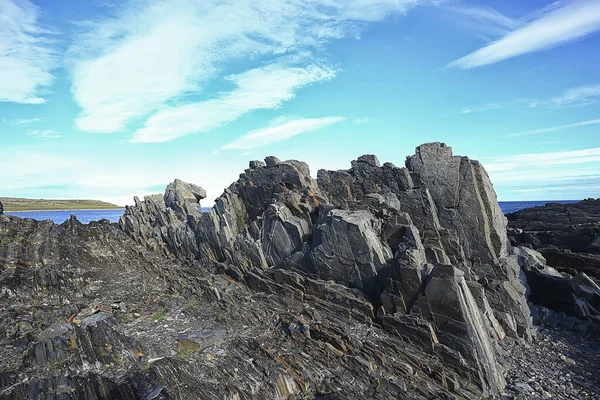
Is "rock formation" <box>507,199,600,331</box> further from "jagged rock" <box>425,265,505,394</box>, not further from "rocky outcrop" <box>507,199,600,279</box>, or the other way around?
"jagged rock" <box>425,265,505,394</box>

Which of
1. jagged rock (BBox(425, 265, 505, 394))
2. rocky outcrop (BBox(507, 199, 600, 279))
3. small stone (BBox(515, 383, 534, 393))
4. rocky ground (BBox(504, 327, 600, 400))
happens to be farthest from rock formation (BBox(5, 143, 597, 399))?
rocky outcrop (BBox(507, 199, 600, 279))

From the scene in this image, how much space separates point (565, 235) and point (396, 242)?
31830 mm

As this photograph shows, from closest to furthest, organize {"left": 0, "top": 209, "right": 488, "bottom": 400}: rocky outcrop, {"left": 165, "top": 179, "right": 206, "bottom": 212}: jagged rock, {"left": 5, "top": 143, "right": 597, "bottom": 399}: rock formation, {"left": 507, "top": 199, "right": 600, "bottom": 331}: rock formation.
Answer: {"left": 0, "top": 209, "right": 488, "bottom": 400}: rocky outcrop < {"left": 5, "top": 143, "right": 597, "bottom": 399}: rock formation < {"left": 507, "top": 199, "right": 600, "bottom": 331}: rock formation < {"left": 165, "top": 179, "right": 206, "bottom": 212}: jagged rock

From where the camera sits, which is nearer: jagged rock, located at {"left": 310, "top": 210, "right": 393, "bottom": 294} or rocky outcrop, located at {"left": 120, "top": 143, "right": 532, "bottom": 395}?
rocky outcrop, located at {"left": 120, "top": 143, "right": 532, "bottom": 395}

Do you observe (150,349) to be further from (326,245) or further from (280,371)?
(326,245)

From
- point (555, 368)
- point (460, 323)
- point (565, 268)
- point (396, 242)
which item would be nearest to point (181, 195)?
point (396, 242)

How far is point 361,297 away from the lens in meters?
24.1

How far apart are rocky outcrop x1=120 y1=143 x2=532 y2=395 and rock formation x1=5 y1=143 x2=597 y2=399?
0.12 m

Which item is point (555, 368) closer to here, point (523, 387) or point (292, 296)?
point (523, 387)

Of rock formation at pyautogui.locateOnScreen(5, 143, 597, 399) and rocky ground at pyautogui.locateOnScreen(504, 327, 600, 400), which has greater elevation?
rock formation at pyautogui.locateOnScreen(5, 143, 597, 399)

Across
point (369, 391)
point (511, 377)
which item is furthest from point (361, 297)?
point (511, 377)

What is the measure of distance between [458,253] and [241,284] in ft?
63.5

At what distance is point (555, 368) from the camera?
2072cm

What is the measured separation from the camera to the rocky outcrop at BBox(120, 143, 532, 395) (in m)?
20.2
